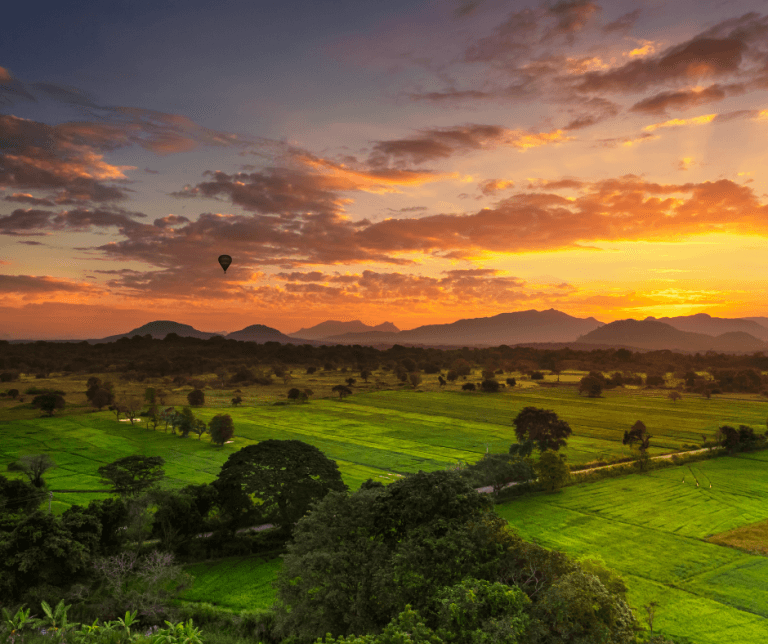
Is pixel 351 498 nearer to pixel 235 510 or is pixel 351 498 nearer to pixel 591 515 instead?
pixel 235 510

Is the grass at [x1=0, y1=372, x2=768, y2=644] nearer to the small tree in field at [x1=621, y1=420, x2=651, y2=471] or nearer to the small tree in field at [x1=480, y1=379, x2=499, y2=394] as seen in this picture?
the small tree in field at [x1=621, y1=420, x2=651, y2=471]

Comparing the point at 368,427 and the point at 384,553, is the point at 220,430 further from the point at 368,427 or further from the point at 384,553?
the point at 384,553

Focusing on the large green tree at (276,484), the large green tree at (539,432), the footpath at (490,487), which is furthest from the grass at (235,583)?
the large green tree at (539,432)

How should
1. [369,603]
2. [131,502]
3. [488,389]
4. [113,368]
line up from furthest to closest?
1. [113,368]
2. [488,389]
3. [131,502]
4. [369,603]

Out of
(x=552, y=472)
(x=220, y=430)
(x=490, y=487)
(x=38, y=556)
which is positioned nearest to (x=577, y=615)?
(x=38, y=556)

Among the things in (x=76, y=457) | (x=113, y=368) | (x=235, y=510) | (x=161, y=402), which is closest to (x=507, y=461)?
(x=235, y=510)
